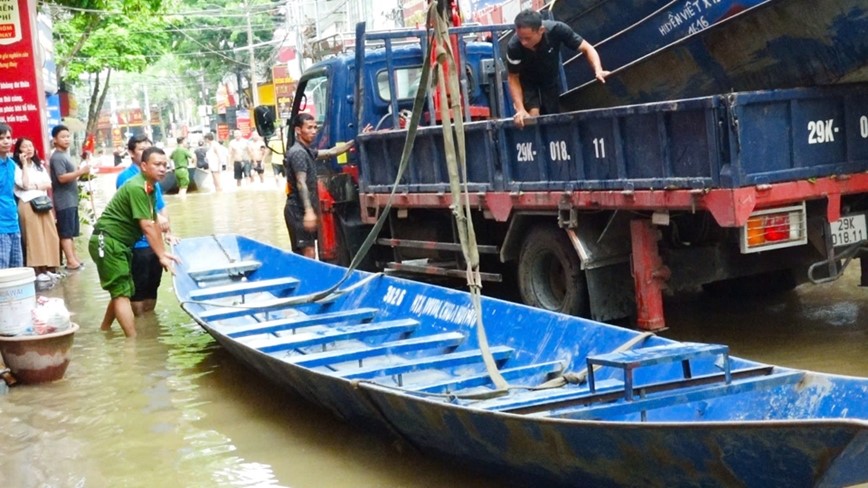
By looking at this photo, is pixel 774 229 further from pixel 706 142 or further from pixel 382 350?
pixel 382 350

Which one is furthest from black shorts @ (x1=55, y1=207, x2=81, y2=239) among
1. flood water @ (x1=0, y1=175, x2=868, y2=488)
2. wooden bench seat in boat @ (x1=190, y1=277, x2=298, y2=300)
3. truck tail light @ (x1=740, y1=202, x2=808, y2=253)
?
truck tail light @ (x1=740, y1=202, x2=808, y2=253)

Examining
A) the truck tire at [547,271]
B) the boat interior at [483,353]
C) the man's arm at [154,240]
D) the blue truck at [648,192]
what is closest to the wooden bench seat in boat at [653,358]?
the boat interior at [483,353]

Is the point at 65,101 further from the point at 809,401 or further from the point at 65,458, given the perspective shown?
the point at 809,401

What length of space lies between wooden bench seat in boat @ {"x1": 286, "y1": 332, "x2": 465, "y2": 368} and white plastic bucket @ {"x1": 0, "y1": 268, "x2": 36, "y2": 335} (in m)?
2.27

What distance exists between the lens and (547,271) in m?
7.76

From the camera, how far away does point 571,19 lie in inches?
402

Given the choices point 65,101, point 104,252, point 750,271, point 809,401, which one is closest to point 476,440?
point 809,401

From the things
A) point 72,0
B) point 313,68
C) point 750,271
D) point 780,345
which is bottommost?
point 780,345

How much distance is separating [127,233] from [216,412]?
275 cm

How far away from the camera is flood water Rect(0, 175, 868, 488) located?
17.5 feet

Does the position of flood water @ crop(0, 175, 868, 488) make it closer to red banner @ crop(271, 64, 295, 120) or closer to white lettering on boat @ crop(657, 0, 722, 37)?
white lettering on boat @ crop(657, 0, 722, 37)

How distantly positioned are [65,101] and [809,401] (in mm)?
31439

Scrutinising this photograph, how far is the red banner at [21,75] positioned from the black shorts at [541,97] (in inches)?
276

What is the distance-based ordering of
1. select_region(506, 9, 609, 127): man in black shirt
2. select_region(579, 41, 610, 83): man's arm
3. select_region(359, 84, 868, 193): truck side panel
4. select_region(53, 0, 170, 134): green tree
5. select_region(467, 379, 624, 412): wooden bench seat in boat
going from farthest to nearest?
1. select_region(53, 0, 170, 134): green tree
2. select_region(506, 9, 609, 127): man in black shirt
3. select_region(579, 41, 610, 83): man's arm
4. select_region(359, 84, 868, 193): truck side panel
5. select_region(467, 379, 624, 412): wooden bench seat in boat
